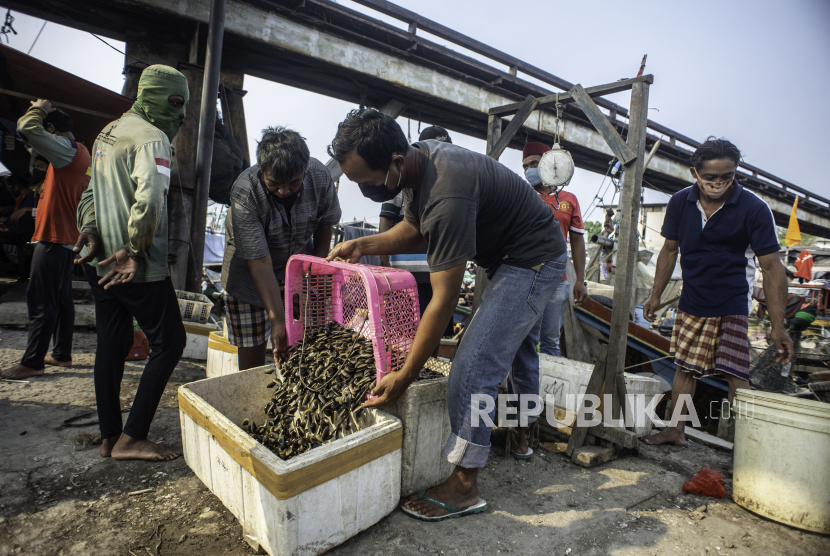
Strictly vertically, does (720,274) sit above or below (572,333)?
above

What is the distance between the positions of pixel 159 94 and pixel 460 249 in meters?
Result: 2.09

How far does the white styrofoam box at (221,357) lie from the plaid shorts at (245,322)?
670 mm

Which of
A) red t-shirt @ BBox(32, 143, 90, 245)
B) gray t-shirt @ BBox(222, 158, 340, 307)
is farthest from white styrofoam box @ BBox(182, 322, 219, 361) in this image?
gray t-shirt @ BBox(222, 158, 340, 307)

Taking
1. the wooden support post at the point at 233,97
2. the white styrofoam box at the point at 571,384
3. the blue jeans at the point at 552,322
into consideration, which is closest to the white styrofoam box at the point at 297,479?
the white styrofoam box at the point at 571,384

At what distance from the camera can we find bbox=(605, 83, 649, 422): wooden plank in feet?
10.6

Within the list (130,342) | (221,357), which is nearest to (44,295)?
(221,357)

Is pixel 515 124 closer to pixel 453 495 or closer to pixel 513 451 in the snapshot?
pixel 513 451

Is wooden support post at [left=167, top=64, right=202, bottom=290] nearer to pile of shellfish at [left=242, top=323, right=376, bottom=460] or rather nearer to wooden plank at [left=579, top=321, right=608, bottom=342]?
pile of shellfish at [left=242, top=323, right=376, bottom=460]

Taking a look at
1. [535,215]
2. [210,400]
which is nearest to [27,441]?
[210,400]

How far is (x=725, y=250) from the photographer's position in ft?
9.89

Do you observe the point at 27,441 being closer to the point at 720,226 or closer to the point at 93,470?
the point at 93,470

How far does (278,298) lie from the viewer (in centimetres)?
273

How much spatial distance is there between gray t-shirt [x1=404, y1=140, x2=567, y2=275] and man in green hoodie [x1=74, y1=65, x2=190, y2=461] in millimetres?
1440

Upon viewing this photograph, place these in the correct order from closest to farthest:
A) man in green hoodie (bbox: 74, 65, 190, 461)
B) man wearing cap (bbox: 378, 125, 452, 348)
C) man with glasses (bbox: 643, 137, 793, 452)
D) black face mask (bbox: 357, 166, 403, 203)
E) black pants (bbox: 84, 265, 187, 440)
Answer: black face mask (bbox: 357, 166, 403, 203) → man in green hoodie (bbox: 74, 65, 190, 461) → black pants (bbox: 84, 265, 187, 440) → man with glasses (bbox: 643, 137, 793, 452) → man wearing cap (bbox: 378, 125, 452, 348)
